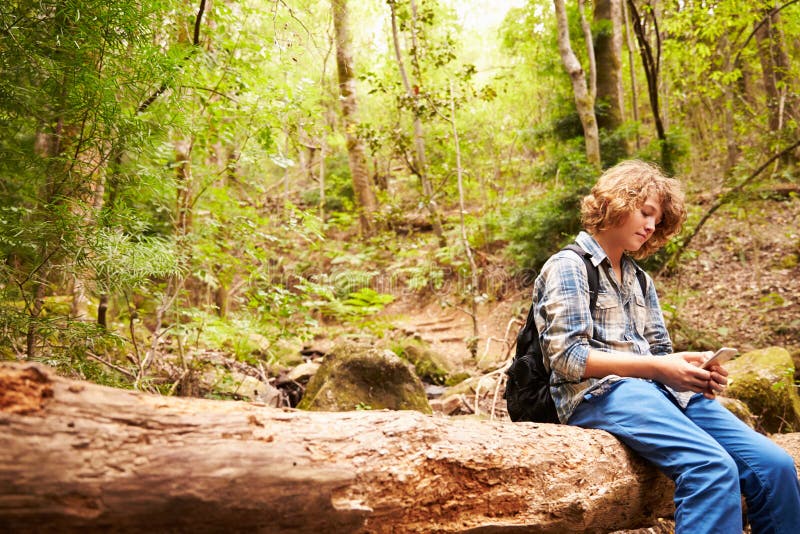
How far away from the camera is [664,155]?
7707 millimetres

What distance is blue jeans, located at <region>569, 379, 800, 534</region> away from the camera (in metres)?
1.90

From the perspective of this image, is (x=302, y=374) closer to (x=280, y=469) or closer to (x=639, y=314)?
(x=639, y=314)

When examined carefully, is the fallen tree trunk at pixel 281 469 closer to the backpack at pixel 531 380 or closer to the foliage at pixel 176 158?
the backpack at pixel 531 380

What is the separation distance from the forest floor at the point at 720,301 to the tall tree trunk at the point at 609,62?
2737mm

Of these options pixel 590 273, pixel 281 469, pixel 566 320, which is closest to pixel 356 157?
pixel 590 273

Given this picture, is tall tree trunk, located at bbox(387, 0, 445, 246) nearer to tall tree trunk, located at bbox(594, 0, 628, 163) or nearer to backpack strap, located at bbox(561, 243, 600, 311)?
tall tree trunk, located at bbox(594, 0, 628, 163)

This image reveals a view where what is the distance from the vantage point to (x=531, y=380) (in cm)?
256

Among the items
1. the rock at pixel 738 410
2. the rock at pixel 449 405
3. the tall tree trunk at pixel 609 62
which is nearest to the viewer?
the rock at pixel 738 410

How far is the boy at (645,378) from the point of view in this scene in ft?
6.52

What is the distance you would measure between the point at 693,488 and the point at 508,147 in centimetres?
1441

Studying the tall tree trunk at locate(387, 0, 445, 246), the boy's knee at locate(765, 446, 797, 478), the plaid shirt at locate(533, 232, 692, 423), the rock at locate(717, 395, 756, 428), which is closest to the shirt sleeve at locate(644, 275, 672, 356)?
the plaid shirt at locate(533, 232, 692, 423)

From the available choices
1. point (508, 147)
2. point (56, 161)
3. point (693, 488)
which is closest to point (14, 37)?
point (56, 161)

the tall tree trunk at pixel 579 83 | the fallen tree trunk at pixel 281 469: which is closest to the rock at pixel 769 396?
the fallen tree trunk at pixel 281 469

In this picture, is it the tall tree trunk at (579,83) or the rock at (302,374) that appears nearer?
the rock at (302,374)
